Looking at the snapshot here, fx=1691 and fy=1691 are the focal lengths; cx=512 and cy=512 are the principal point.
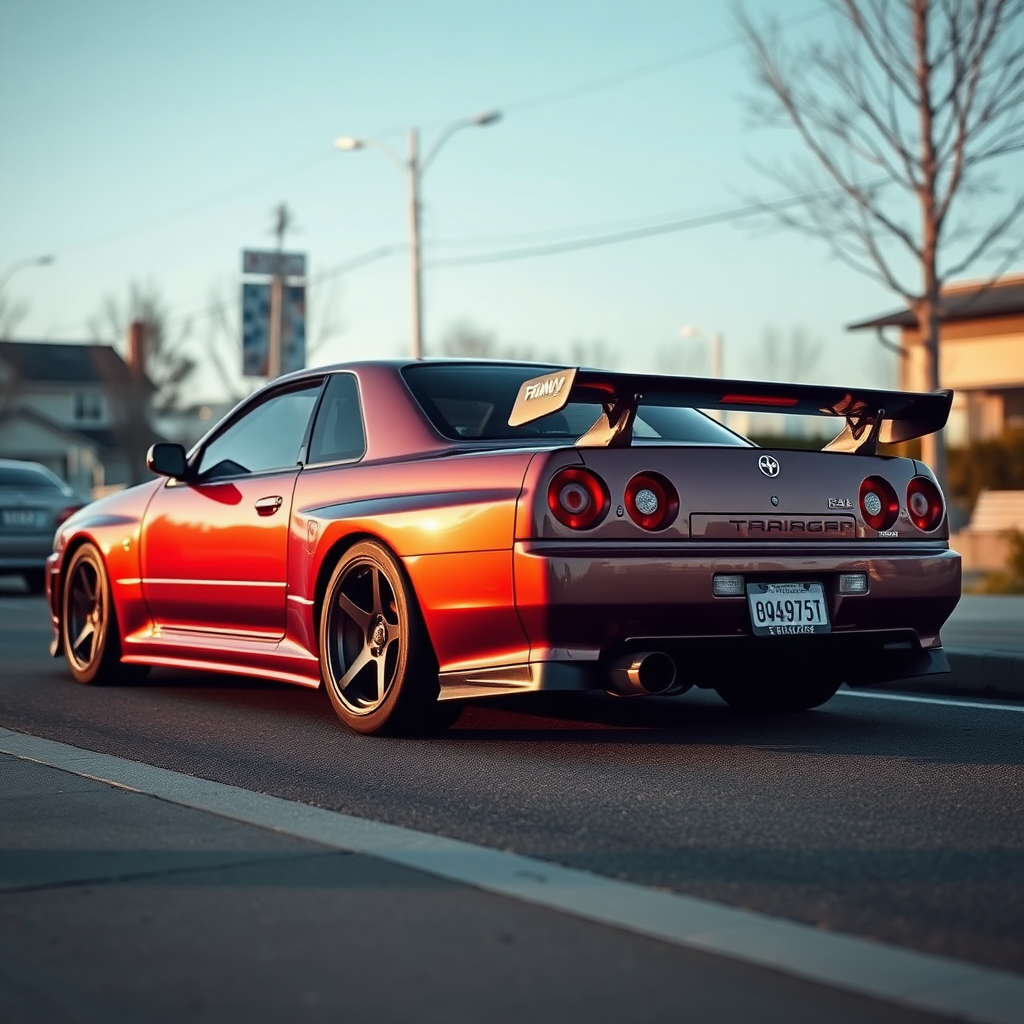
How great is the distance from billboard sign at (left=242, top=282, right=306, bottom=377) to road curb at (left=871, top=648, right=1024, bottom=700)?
3121 cm

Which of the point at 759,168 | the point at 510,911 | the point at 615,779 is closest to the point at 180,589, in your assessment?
the point at 615,779

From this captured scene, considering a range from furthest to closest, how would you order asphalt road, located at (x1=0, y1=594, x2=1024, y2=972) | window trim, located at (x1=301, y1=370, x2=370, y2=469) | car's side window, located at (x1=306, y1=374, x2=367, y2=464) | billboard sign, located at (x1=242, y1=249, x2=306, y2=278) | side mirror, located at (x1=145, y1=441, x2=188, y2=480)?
billboard sign, located at (x1=242, y1=249, x2=306, y2=278) < side mirror, located at (x1=145, y1=441, x2=188, y2=480) < car's side window, located at (x1=306, y1=374, x2=367, y2=464) < window trim, located at (x1=301, y1=370, x2=370, y2=469) < asphalt road, located at (x1=0, y1=594, x2=1024, y2=972)

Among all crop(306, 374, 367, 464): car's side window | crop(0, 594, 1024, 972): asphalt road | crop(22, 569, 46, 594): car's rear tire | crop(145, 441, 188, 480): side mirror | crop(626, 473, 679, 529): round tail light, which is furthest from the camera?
crop(22, 569, 46, 594): car's rear tire

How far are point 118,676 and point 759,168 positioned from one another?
12395mm

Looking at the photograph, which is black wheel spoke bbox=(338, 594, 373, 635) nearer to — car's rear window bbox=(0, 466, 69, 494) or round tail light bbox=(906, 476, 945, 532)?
round tail light bbox=(906, 476, 945, 532)

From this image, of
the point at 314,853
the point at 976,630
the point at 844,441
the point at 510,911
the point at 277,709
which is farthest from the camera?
the point at 976,630

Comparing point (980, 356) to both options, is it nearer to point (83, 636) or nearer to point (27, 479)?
point (27, 479)

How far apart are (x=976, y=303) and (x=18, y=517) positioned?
2270cm

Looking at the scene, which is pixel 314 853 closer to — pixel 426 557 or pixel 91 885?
pixel 91 885

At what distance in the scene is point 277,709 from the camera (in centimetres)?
742

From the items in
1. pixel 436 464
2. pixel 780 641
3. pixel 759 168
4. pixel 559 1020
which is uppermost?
pixel 759 168

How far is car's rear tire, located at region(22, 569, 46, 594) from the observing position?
55.8ft

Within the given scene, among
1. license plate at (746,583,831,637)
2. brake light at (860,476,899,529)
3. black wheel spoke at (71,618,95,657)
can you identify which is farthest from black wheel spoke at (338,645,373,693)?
black wheel spoke at (71,618,95,657)

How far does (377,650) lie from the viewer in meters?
6.29
